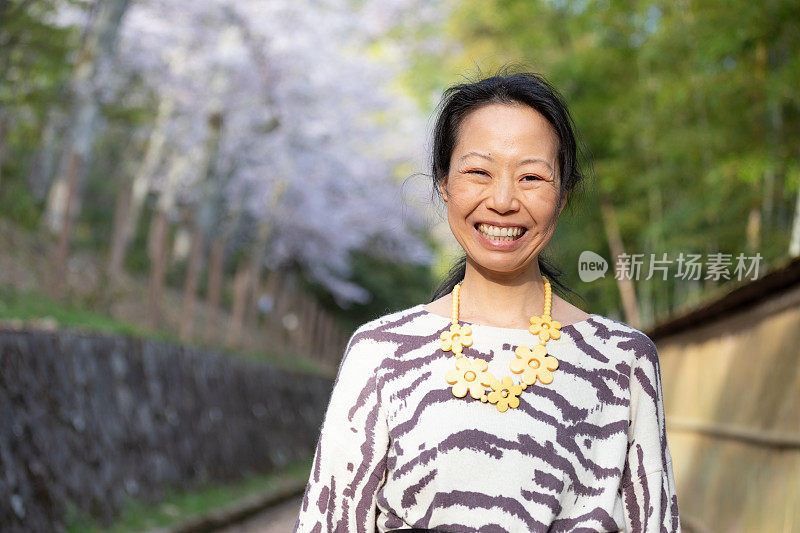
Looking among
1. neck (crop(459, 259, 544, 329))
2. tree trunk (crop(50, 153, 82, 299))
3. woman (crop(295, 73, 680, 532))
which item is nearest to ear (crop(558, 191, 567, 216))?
woman (crop(295, 73, 680, 532))

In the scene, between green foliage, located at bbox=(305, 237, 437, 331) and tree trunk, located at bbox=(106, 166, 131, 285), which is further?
green foliage, located at bbox=(305, 237, 437, 331)

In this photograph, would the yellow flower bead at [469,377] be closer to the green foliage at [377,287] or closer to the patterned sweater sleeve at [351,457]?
the patterned sweater sleeve at [351,457]

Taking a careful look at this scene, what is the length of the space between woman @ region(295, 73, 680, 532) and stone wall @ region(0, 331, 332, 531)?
14.4 feet

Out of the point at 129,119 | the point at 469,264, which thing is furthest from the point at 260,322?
the point at 469,264

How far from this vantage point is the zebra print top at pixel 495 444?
1882mm

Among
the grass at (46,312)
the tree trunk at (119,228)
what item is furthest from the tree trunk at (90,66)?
the grass at (46,312)

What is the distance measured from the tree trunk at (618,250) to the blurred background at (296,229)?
0.03 m

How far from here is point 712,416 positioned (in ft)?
22.2

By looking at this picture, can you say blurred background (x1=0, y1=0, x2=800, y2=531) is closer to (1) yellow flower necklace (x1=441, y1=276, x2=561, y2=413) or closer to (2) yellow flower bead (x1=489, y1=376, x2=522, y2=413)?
(1) yellow flower necklace (x1=441, y1=276, x2=561, y2=413)

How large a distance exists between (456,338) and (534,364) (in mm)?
156

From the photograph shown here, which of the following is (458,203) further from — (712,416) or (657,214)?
(657,214)

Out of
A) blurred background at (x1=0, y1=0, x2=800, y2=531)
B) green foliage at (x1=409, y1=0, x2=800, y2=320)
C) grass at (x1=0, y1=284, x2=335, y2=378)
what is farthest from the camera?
grass at (x1=0, y1=284, x2=335, y2=378)

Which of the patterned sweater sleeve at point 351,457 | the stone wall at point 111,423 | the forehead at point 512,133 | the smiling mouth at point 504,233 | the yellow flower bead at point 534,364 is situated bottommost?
the stone wall at point 111,423

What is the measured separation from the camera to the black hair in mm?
1976
